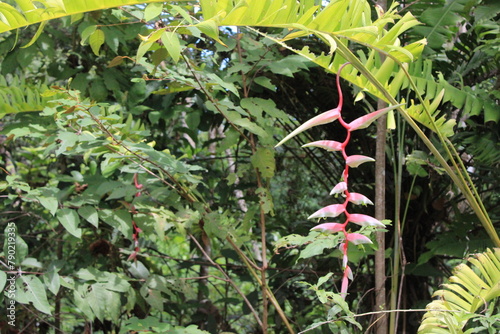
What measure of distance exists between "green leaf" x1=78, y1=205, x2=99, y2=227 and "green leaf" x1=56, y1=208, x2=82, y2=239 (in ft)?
Answer: 0.07

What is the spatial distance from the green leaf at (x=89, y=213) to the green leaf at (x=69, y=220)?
0.07 feet

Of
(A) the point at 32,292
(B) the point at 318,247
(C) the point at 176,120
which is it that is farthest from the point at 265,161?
(C) the point at 176,120

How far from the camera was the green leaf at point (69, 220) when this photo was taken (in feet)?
5.19

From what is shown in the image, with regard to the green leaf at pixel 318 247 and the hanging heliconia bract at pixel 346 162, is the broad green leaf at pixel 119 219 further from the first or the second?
the hanging heliconia bract at pixel 346 162

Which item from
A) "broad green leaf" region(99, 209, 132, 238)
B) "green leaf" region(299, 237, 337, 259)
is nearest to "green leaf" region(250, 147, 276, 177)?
"green leaf" region(299, 237, 337, 259)

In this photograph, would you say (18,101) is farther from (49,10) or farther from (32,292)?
(49,10)

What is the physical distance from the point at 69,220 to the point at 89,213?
2.5 inches

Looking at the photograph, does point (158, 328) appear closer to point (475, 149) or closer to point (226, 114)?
point (226, 114)

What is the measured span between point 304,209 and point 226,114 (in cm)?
141

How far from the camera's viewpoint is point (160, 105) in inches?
86.3

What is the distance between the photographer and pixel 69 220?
1.60 m

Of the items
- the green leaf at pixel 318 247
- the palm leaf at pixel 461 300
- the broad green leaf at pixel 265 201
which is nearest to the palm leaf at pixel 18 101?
the broad green leaf at pixel 265 201

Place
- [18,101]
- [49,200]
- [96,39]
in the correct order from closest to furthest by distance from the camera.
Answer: [96,39] < [49,200] < [18,101]

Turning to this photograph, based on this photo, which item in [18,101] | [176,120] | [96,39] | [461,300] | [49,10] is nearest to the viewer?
[49,10]
